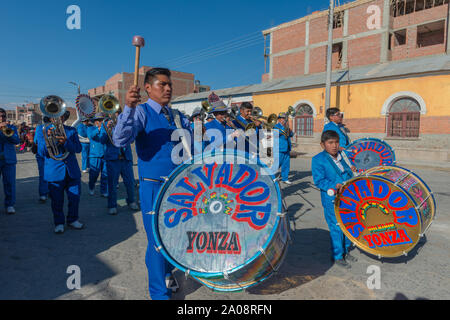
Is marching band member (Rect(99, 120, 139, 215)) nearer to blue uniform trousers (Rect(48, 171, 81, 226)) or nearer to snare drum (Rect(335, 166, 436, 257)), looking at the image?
blue uniform trousers (Rect(48, 171, 81, 226))

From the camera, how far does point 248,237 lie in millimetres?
2188

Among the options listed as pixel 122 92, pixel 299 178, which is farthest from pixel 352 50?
pixel 122 92

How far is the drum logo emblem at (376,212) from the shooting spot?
9.91ft

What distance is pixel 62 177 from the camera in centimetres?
438

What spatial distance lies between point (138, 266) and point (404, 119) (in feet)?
57.9

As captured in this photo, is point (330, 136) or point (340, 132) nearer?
point (330, 136)

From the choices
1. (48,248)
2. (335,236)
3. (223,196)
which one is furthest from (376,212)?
(48,248)

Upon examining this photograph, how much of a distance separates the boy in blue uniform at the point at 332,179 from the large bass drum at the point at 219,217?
4.61 ft

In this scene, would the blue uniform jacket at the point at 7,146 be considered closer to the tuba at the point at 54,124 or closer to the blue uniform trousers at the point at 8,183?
the blue uniform trousers at the point at 8,183

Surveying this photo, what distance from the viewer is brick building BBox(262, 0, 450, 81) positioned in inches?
805

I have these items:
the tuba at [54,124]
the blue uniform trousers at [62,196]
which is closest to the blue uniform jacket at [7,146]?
the tuba at [54,124]

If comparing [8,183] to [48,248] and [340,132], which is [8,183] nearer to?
[48,248]

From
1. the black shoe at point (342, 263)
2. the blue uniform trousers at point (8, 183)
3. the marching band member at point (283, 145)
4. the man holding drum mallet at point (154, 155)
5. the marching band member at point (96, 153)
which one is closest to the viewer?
the man holding drum mallet at point (154, 155)

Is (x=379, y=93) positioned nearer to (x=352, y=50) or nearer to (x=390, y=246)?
(x=352, y=50)
